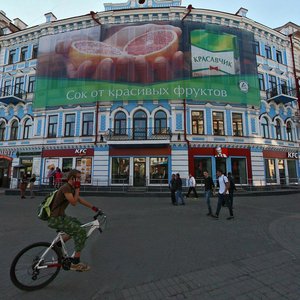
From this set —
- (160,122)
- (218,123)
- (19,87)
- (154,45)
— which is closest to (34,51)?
(19,87)

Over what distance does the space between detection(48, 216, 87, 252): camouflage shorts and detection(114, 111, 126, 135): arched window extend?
715 inches

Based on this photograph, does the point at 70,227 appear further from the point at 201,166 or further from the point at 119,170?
the point at 201,166

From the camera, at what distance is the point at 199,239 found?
580cm

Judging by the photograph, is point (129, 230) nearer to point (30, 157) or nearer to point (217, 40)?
point (30, 157)

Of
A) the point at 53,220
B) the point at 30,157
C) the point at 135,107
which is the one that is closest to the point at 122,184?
the point at 135,107

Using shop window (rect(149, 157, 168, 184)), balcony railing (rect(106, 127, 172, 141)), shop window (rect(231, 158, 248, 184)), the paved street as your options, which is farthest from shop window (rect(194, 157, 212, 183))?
the paved street

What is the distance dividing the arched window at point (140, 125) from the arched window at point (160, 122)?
1.11 meters

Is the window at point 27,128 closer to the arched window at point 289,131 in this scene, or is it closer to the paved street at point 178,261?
the paved street at point 178,261

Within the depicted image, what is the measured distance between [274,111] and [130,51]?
17.2m

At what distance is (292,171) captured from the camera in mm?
23453

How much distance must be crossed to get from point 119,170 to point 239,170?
1194 cm

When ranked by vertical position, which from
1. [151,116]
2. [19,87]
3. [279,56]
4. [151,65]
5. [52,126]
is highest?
[279,56]

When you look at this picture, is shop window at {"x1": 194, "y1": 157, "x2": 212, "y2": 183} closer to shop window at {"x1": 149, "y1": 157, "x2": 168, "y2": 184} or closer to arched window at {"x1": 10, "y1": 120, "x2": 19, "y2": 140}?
shop window at {"x1": 149, "y1": 157, "x2": 168, "y2": 184}

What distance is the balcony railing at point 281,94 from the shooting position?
23291 millimetres
